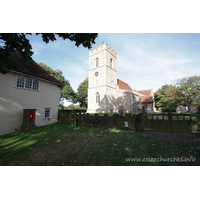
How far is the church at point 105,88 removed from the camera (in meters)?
25.6

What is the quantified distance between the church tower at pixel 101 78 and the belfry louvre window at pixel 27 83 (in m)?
16.8

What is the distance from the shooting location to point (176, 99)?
24.7 meters

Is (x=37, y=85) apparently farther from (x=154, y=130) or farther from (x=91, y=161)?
(x=154, y=130)

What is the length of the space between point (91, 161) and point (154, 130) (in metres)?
4.75

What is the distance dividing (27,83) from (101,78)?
744 inches

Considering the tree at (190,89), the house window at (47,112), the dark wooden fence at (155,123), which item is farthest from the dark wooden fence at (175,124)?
the tree at (190,89)

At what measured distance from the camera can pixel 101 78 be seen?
2628cm

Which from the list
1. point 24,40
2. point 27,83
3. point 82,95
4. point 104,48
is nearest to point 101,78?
point 104,48

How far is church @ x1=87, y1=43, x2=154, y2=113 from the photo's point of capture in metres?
25.6

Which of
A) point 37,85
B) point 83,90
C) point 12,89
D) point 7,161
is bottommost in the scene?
point 7,161

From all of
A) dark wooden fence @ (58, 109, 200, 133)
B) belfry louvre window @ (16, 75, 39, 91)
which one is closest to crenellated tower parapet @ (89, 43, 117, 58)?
belfry louvre window @ (16, 75, 39, 91)

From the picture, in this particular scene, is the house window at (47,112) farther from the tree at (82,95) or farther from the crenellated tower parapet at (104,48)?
the tree at (82,95)

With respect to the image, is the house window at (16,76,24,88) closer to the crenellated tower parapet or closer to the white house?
the white house

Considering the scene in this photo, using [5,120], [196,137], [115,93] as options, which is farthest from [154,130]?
[115,93]
